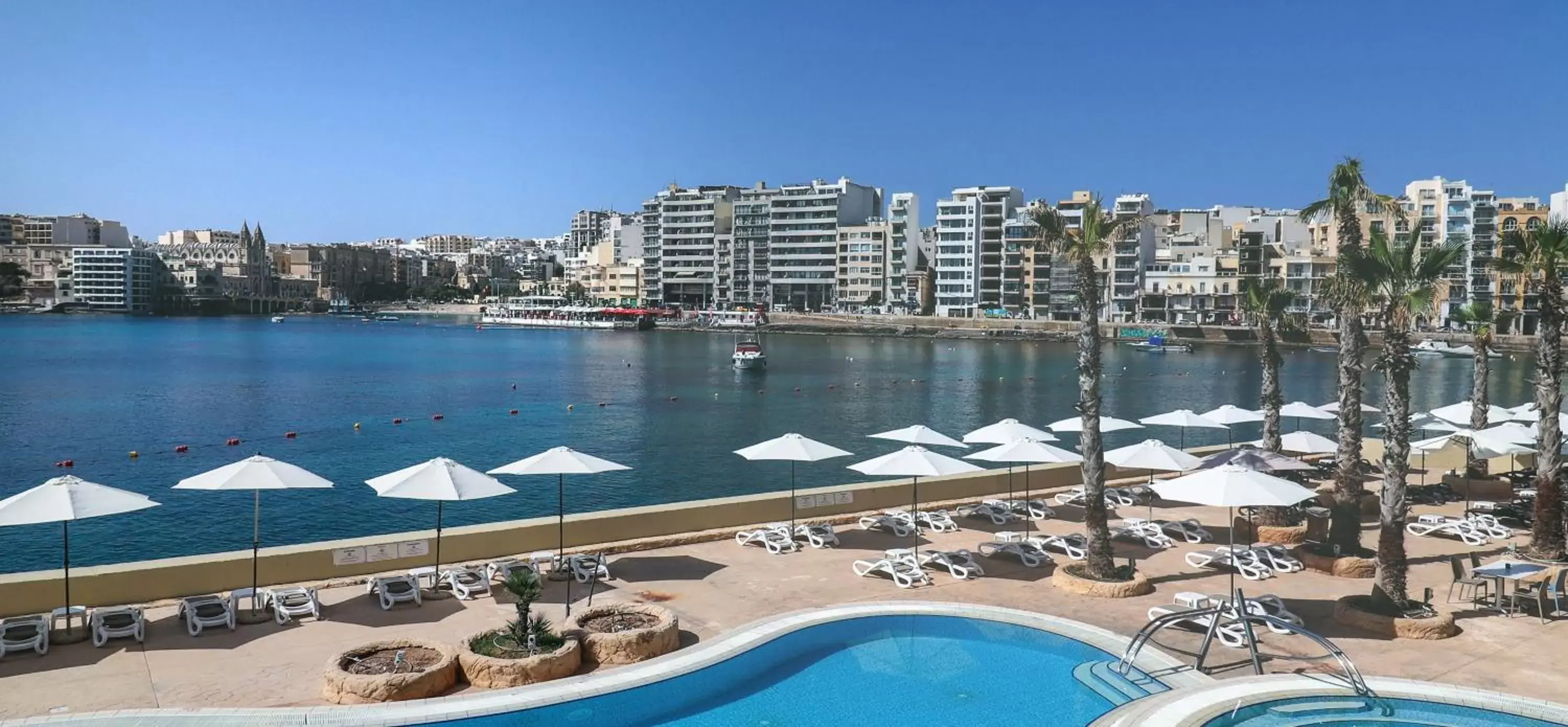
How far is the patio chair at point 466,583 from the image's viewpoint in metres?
13.2

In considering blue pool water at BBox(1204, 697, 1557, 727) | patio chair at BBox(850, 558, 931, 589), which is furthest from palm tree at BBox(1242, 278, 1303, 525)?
blue pool water at BBox(1204, 697, 1557, 727)

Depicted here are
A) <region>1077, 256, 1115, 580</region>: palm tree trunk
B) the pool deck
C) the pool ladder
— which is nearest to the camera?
the pool deck

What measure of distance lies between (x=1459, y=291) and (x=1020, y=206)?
1899 inches

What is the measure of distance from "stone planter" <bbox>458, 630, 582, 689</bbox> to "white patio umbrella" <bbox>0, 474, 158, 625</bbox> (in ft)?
13.5

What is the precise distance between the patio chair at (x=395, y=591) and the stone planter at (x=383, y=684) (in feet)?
7.59

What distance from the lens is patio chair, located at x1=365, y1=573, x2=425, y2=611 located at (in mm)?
12562

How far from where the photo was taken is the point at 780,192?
504 feet

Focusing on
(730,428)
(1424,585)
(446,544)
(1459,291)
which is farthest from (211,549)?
(1459,291)

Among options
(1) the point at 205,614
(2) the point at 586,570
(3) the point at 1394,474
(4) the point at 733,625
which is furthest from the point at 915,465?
(1) the point at 205,614

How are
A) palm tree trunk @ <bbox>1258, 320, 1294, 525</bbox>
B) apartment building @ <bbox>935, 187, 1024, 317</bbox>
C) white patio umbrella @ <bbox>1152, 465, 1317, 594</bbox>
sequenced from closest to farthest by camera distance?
white patio umbrella @ <bbox>1152, 465, 1317, 594</bbox> < palm tree trunk @ <bbox>1258, 320, 1294, 525</bbox> < apartment building @ <bbox>935, 187, 1024, 317</bbox>

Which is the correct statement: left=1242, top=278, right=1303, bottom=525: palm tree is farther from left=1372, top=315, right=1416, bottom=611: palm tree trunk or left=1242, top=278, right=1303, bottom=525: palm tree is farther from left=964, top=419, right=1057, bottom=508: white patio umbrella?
left=1372, top=315, right=1416, bottom=611: palm tree trunk

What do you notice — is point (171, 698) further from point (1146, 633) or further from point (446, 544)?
point (1146, 633)

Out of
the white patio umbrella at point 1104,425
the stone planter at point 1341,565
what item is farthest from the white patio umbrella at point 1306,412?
the stone planter at point 1341,565

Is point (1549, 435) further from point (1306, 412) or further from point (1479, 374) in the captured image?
point (1479, 374)
